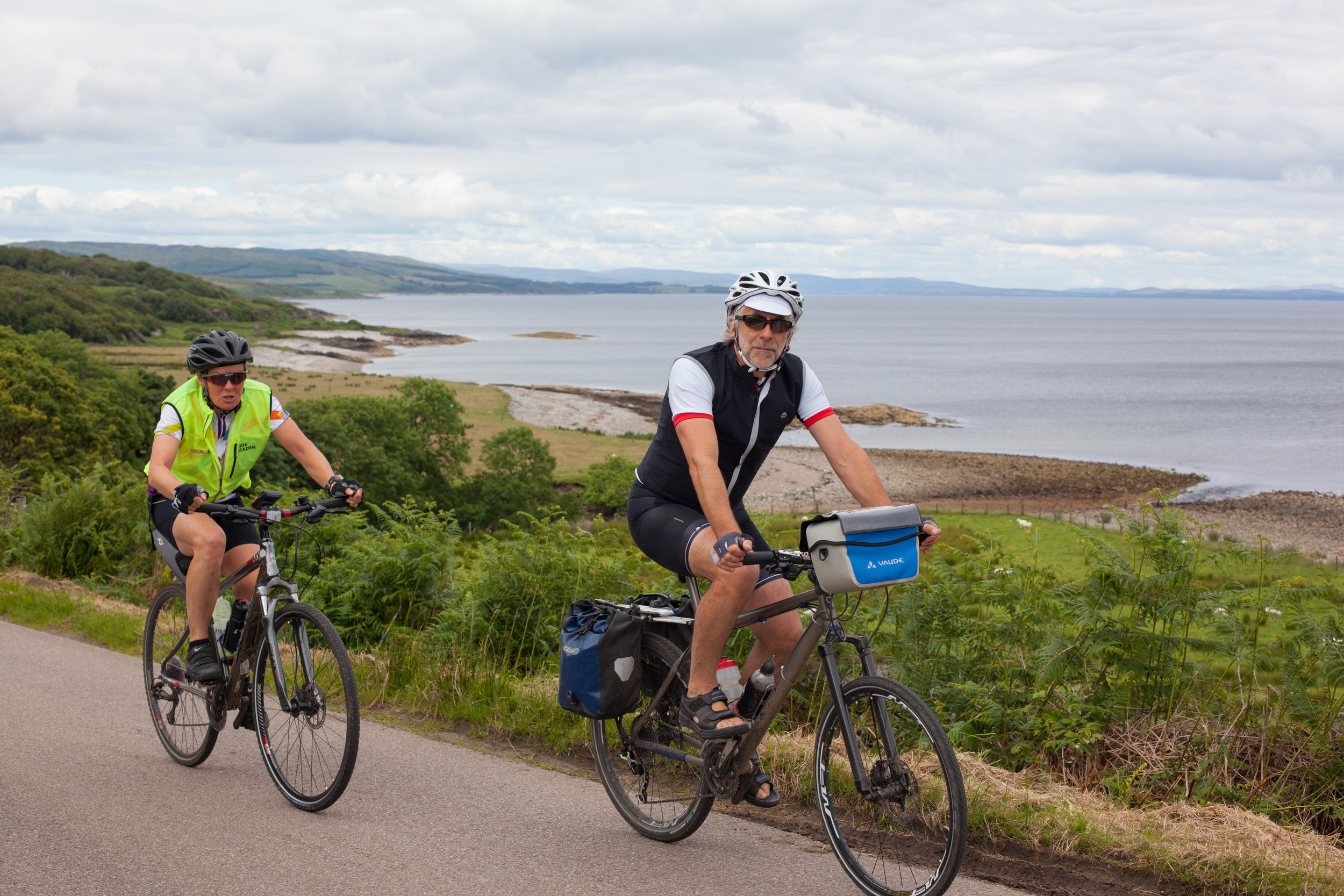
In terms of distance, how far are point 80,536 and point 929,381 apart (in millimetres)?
117029

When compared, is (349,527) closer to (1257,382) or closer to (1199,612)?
(1199,612)

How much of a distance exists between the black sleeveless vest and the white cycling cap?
0.73 feet

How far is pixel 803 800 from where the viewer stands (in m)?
4.96

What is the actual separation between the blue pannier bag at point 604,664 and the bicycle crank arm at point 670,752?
174mm

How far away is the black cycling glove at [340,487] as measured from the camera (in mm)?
5172

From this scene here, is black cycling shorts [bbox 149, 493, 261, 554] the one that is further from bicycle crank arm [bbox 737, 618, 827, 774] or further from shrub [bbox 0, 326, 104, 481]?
shrub [bbox 0, 326, 104, 481]

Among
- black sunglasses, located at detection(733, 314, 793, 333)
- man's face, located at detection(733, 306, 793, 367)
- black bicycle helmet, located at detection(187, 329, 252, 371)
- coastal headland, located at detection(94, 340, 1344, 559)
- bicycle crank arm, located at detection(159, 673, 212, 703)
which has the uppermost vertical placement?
black sunglasses, located at detection(733, 314, 793, 333)

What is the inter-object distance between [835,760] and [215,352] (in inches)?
138

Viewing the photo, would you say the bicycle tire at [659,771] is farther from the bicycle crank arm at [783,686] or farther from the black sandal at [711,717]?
the bicycle crank arm at [783,686]

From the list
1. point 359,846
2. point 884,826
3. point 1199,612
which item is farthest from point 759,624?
point 1199,612

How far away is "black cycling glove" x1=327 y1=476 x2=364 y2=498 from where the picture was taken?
517cm

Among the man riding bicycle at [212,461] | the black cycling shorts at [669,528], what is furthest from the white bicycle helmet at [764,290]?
the man riding bicycle at [212,461]

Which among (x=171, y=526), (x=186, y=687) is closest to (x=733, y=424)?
(x=171, y=526)

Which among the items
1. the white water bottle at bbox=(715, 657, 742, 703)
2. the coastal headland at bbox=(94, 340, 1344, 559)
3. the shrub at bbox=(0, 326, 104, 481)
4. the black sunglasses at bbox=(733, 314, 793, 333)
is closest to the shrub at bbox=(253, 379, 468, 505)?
the coastal headland at bbox=(94, 340, 1344, 559)
